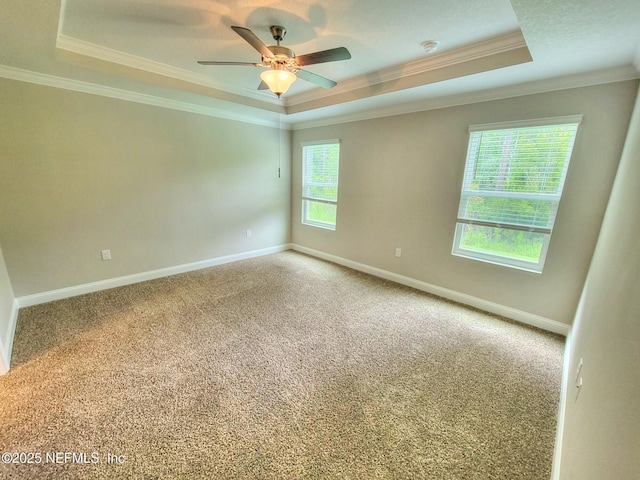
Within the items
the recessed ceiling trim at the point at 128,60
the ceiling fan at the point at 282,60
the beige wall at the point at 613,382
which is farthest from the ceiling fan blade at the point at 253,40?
the beige wall at the point at 613,382

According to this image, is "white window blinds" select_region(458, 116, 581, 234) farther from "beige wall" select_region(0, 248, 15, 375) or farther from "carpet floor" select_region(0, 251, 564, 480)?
"beige wall" select_region(0, 248, 15, 375)

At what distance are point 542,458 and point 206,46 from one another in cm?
370

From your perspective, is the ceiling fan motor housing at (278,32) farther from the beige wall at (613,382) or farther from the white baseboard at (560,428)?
the white baseboard at (560,428)

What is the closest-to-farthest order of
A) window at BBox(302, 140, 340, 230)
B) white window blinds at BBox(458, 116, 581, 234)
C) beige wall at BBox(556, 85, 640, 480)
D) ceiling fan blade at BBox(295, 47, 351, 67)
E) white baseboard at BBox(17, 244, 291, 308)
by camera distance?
beige wall at BBox(556, 85, 640, 480)
ceiling fan blade at BBox(295, 47, 351, 67)
white window blinds at BBox(458, 116, 581, 234)
white baseboard at BBox(17, 244, 291, 308)
window at BBox(302, 140, 340, 230)

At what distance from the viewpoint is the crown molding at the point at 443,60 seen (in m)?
1.97

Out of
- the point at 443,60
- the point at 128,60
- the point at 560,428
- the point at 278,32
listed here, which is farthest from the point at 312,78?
the point at 560,428

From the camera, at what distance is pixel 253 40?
5.43 ft

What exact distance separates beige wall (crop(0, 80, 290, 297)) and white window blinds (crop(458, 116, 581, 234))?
3156mm

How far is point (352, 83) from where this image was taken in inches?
117

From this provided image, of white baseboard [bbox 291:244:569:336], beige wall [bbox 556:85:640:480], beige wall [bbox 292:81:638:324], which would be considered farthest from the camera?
white baseboard [bbox 291:244:569:336]

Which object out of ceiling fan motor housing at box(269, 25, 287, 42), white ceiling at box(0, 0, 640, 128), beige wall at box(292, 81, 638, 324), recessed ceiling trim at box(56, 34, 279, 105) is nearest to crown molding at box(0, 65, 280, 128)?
white ceiling at box(0, 0, 640, 128)

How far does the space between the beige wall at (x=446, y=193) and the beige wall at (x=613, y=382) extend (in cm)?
105

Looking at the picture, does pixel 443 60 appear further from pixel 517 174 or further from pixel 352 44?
pixel 517 174

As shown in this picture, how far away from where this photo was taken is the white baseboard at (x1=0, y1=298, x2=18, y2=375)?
1.82 m
